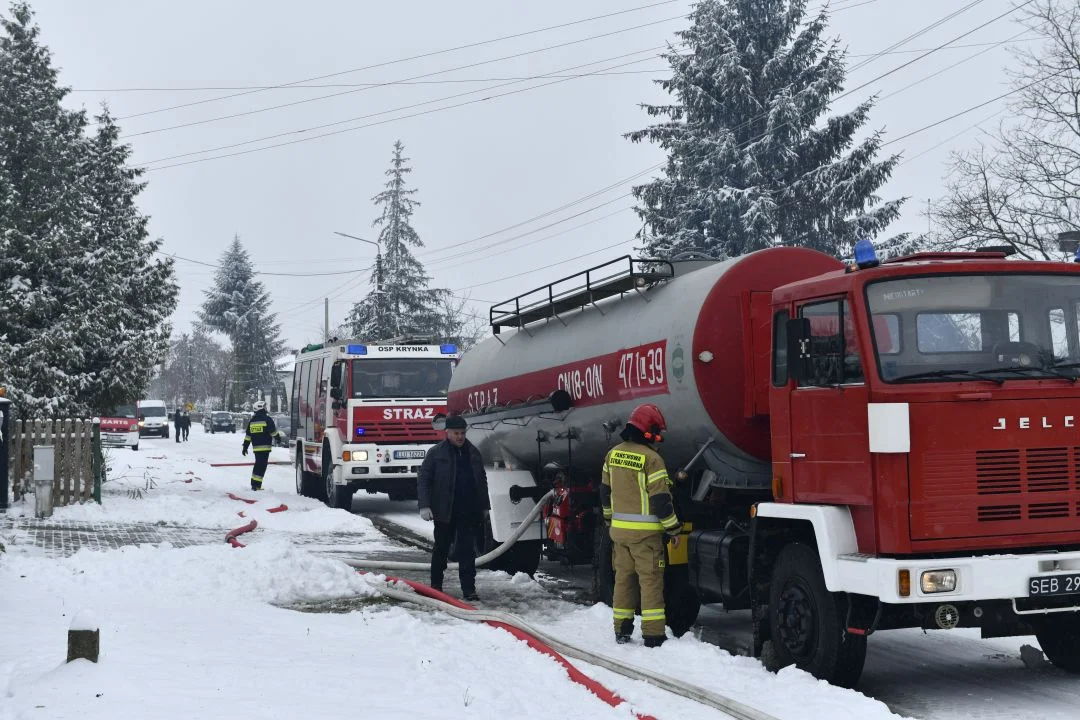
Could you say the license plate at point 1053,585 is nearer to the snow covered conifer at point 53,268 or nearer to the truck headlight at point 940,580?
the truck headlight at point 940,580

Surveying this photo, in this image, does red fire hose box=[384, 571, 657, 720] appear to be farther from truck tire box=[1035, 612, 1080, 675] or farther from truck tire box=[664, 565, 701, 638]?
truck tire box=[1035, 612, 1080, 675]

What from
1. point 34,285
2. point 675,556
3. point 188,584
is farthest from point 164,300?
point 675,556

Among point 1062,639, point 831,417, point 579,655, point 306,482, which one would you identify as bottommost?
point 579,655

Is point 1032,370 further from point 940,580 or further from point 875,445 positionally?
point 940,580

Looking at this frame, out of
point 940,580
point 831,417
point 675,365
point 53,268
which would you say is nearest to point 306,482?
→ point 53,268

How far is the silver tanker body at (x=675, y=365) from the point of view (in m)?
9.24

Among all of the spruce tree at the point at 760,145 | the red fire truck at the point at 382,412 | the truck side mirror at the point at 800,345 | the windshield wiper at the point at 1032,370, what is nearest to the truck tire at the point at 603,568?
the truck side mirror at the point at 800,345

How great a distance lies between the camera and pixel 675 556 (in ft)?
32.4

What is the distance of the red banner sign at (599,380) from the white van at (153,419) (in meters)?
55.8

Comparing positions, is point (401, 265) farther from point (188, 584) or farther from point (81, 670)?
point (81, 670)

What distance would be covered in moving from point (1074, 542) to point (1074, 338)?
130 cm

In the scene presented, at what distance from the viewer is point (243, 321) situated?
9269 centimetres

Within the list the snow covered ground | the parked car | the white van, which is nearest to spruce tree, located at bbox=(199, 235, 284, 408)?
the parked car

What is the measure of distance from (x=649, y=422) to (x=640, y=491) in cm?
54
